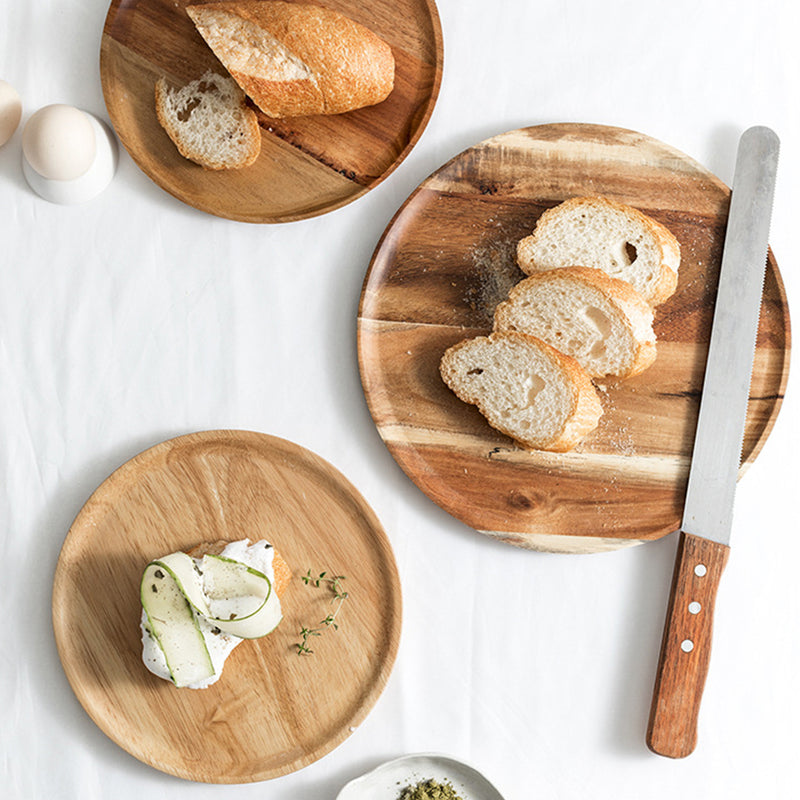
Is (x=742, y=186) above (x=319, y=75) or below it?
below

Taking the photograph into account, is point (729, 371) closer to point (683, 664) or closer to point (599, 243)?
point (599, 243)

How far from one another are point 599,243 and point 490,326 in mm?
217

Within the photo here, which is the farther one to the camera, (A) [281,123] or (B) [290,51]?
(A) [281,123]

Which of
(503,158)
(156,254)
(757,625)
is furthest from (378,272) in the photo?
(757,625)

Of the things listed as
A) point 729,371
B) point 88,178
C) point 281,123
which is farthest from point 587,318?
point 88,178

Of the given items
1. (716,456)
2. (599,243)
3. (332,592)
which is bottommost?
(332,592)

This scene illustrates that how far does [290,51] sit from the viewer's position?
3.73 ft

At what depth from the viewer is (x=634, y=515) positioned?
4.06ft

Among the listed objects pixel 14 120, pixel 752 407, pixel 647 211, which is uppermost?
pixel 14 120

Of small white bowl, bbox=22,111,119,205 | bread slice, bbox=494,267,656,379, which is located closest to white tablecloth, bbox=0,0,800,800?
small white bowl, bbox=22,111,119,205

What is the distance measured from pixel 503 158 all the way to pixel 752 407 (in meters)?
0.58

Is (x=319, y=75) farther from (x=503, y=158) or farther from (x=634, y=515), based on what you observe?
(x=634, y=515)

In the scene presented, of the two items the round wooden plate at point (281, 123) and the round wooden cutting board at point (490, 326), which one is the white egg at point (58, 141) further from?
the round wooden cutting board at point (490, 326)

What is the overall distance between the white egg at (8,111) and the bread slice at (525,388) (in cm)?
81
